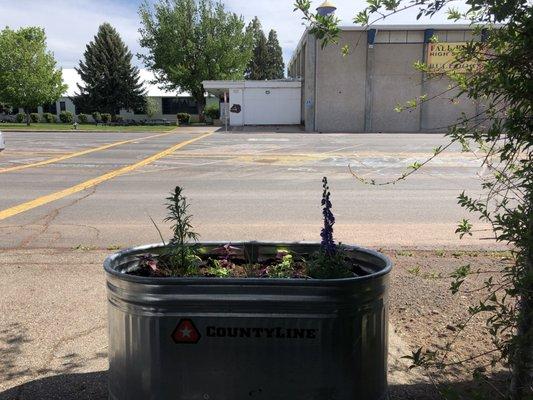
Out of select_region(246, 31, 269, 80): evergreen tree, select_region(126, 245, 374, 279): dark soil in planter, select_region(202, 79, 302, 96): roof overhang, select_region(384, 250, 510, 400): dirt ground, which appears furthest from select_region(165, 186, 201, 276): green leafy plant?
select_region(246, 31, 269, 80): evergreen tree

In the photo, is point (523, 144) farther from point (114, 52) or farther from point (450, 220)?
point (114, 52)

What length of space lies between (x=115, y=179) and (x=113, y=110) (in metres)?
47.5

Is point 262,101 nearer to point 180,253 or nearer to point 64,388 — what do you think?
point 64,388

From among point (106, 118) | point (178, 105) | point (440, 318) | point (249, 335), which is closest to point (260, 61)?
point (178, 105)

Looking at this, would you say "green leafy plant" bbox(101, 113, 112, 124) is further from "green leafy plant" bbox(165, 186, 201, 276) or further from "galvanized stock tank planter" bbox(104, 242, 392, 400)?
"galvanized stock tank planter" bbox(104, 242, 392, 400)

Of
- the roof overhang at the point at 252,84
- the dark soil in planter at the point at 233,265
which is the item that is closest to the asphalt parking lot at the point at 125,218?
the dark soil in planter at the point at 233,265

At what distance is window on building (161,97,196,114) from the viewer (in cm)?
6316

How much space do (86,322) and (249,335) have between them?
2366 mm

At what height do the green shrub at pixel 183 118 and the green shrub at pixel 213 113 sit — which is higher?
the green shrub at pixel 213 113

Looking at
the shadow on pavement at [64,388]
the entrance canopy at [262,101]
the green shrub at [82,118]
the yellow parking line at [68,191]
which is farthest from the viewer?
the green shrub at [82,118]

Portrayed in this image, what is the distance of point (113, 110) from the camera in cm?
5775

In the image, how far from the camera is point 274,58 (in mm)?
89688

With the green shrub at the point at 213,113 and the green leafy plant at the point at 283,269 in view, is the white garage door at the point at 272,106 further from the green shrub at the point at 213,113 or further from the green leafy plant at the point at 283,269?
the green leafy plant at the point at 283,269

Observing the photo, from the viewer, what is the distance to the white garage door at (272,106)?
42.7 m
